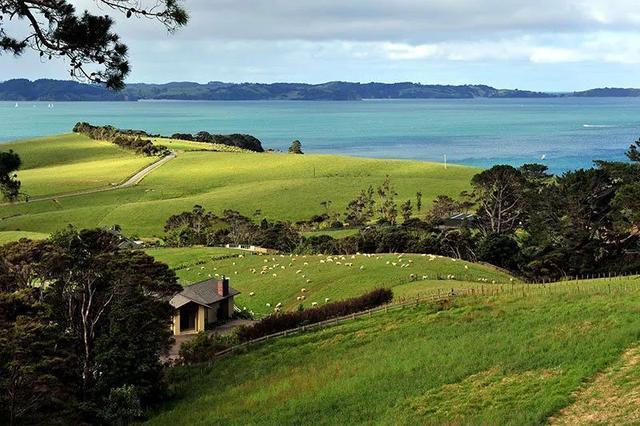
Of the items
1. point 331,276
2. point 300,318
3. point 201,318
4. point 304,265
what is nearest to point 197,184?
point 304,265

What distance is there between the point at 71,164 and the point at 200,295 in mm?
118232

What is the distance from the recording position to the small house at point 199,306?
1754 inches

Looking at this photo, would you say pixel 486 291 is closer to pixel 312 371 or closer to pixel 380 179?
pixel 312 371

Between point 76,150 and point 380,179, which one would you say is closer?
point 380,179

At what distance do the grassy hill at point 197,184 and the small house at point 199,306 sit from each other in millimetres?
48776

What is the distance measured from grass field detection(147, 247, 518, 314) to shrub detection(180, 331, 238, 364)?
1116 centimetres

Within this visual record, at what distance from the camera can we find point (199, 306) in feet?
147

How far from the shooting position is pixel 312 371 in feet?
91.5

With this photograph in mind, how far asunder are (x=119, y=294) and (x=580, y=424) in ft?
64.3

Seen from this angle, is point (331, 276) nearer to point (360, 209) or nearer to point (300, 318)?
point (300, 318)

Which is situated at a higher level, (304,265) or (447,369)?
(447,369)

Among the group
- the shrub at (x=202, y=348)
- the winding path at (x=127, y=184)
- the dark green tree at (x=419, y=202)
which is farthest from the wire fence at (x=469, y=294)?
the winding path at (x=127, y=184)

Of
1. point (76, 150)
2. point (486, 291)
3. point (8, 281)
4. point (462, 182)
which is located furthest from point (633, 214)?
point (76, 150)

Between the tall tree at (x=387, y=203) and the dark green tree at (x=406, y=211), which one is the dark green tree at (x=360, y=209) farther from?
the dark green tree at (x=406, y=211)
